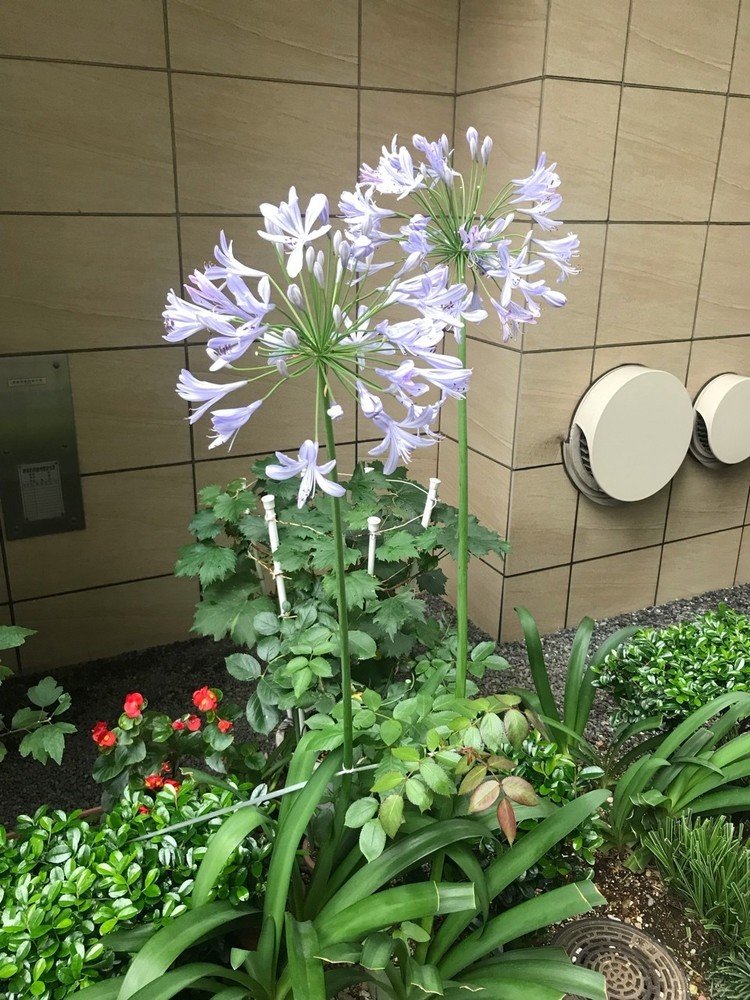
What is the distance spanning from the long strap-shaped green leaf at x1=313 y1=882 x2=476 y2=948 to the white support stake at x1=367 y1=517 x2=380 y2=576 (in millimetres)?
625

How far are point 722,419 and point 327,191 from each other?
1.56 meters

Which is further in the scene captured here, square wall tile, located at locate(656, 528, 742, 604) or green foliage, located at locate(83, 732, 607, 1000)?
square wall tile, located at locate(656, 528, 742, 604)

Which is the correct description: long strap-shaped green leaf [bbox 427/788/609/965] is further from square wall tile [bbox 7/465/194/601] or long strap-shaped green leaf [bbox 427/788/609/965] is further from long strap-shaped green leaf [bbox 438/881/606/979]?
square wall tile [bbox 7/465/194/601]

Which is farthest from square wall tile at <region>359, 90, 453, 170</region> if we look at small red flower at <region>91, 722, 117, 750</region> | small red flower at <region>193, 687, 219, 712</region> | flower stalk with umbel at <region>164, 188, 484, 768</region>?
small red flower at <region>91, 722, 117, 750</region>

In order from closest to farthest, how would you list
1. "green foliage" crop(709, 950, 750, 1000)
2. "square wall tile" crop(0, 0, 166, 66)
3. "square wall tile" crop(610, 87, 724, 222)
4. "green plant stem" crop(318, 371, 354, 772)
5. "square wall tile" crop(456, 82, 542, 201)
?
"green plant stem" crop(318, 371, 354, 772)
"green foliage" crop(709, 950, 750, 1000)
"square wall tile" crop(0, 0, 166, 66)
"square wall tile" crop(456, 82, 542, 201)
"square wall tile" crop(610, 87, 724, 222)

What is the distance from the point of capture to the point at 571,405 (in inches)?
97.5

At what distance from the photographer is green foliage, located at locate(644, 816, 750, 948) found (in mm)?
1328

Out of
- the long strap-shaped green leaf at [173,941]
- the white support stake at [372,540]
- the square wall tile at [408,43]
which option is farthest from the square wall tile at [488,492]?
the long strap-shaped green leaf at [173,941]

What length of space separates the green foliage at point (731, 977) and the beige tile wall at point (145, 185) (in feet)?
6.10

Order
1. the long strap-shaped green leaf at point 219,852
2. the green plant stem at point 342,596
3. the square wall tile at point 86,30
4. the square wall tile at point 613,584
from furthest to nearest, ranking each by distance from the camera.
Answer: the square wall tile at point 613,584
the square wall tile at point 86,30
the long strap-shaped green leaf at point 219,852
the green plant stem at point 342,596

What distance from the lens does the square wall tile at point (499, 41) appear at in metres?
2.11

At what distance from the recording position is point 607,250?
2.36 metres

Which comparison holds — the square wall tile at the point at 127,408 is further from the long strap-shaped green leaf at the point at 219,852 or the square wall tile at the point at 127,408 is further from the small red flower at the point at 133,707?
the long strap-shaped green leaf at the point at 219,852

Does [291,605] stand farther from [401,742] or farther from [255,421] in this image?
[255,421]
